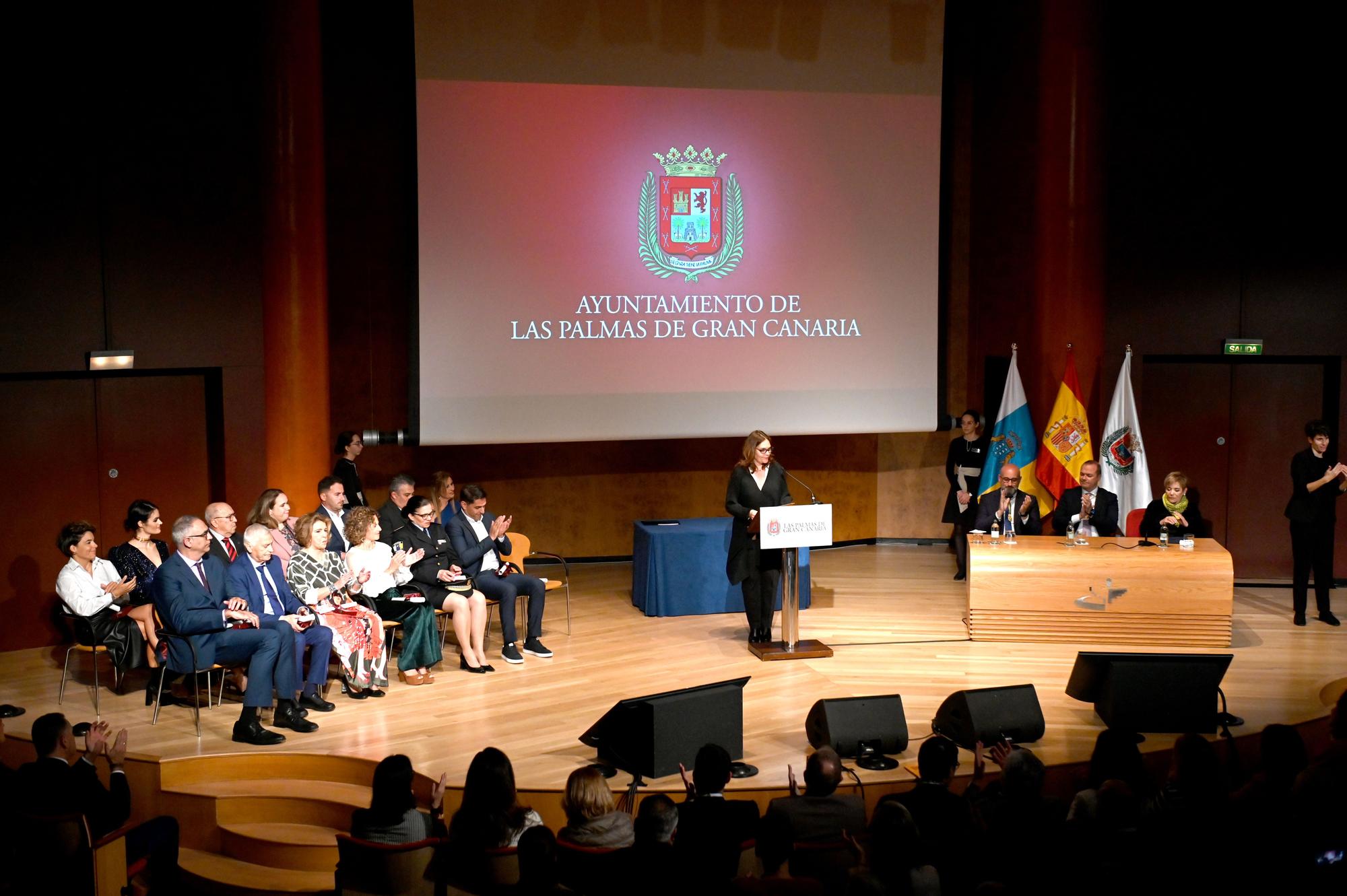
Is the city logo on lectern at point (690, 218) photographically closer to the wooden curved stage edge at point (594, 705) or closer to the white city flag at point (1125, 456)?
the wooden curved stage edge at point (594, 705)

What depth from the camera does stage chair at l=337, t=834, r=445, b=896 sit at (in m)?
3.99

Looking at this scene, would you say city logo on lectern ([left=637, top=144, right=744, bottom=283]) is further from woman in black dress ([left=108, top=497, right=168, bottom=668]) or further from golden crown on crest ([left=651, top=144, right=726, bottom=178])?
woman in black dress ([left=108, top=497, right=168, bottom=668])

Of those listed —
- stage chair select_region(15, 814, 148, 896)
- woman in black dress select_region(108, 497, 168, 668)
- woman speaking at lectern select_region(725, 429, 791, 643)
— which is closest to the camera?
stage chair select_region(15, 814, 148, 896)

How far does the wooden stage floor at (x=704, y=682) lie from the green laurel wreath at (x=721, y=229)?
2444 mm

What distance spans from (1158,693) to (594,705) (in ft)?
9.14

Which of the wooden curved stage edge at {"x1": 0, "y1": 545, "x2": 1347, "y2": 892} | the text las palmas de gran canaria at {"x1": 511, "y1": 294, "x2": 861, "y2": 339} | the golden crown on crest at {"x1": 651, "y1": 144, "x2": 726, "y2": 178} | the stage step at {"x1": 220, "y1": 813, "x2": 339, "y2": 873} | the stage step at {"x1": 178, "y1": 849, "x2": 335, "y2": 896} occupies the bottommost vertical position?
the stage step at {"x1": 178, "y1": 849, "x2": 335, "y2": 896}

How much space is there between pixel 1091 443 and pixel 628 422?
3469 millimetres

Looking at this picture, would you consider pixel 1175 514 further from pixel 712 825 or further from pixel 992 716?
pixel 712 825

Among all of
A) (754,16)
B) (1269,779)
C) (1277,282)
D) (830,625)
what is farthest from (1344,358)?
(1269,779)

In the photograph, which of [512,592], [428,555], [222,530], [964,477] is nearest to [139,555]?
[222,530]

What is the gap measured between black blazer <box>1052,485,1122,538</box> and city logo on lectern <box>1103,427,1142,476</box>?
1.15m

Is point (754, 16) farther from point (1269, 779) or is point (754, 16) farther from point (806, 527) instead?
point (1269, 779)

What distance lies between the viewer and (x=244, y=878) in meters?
5.14

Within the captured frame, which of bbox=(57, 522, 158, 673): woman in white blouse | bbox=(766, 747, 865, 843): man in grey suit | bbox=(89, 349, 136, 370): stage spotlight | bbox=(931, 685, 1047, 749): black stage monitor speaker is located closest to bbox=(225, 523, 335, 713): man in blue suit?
bbox=(57, 522, 158, 673): woman in white blouse
